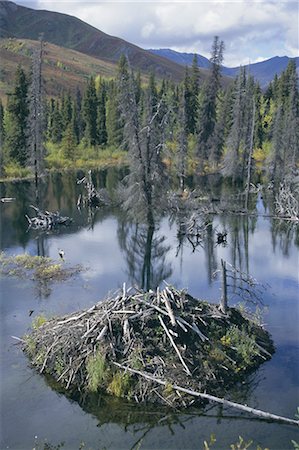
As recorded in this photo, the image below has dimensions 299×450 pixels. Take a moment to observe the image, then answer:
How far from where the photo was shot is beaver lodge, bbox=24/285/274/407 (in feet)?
51.7

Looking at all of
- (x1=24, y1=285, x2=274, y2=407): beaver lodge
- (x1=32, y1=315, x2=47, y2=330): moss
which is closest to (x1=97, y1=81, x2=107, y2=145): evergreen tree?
(x1=32, y1=315, x2=47, y2=330): moss

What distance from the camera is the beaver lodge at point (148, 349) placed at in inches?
620

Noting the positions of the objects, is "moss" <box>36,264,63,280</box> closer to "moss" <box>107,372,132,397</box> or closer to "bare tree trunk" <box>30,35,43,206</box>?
"moss" <box>107,372,132,397</box>

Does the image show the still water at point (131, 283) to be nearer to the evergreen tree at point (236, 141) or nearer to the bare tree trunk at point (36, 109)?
the bare tree trunk at point (36, 109)

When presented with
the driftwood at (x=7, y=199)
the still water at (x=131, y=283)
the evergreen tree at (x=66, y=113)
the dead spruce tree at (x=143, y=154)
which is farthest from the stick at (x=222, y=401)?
the evergreen tree at (x=66, y=113)

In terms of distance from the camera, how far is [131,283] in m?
26.3

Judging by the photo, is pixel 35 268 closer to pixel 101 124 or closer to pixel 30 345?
pixel 30 345

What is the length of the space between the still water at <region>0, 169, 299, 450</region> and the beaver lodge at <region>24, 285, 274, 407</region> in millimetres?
554

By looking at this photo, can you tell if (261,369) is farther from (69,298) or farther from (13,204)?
(13,204)

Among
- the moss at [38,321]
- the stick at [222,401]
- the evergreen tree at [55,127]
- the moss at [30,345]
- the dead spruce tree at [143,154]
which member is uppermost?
the evergreen tree at [55,127]

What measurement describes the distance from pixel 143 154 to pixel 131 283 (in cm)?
1520

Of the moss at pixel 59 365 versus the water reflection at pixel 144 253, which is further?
the water reflection at pixel 144 253

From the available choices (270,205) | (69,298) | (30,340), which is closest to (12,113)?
(270,205)

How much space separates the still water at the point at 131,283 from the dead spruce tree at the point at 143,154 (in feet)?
5.92
